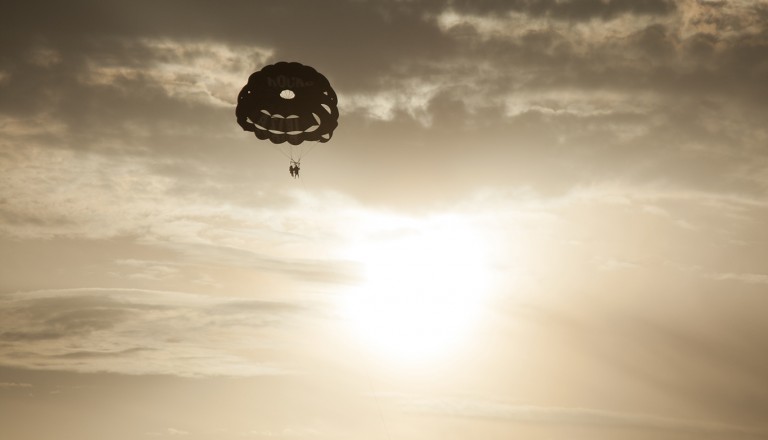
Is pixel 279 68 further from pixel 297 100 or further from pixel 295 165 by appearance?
pixel 295 165

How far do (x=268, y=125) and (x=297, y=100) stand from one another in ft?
12.2

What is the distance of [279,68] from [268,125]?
5.57 meters

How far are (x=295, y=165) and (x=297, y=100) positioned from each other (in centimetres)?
623

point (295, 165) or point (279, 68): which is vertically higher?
point (279, 68)

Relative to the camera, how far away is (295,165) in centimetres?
8588

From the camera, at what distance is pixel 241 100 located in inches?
3275

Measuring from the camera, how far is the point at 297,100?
83188mm

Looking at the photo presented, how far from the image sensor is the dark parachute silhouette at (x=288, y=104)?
3226 inches

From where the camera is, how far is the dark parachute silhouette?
3226 inches

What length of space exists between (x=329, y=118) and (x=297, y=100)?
11.1 ft

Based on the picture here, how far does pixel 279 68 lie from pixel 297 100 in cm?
326

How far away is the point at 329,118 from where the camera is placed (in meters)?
84.5

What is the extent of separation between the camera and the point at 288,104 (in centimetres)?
8344

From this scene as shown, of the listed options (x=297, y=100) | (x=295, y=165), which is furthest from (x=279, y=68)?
(x=295, y=165)
